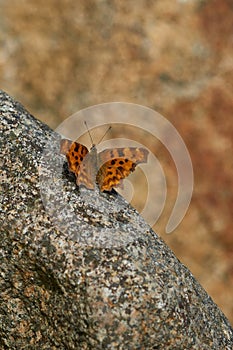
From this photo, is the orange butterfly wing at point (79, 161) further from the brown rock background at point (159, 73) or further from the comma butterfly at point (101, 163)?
the brown rock background at point (159, 73)

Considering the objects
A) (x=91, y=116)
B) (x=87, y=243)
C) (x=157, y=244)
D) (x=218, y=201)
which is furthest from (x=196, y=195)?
(x=87, y=243)

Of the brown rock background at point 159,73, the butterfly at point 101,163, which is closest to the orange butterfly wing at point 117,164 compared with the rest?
the butterfly at point 101,163

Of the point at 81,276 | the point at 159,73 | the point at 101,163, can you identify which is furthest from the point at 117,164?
the point at 159,73

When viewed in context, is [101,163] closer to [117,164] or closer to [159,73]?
[117,164]

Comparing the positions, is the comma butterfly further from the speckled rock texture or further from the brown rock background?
the brown rock background

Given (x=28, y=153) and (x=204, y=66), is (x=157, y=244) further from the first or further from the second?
(x=204, y=66)

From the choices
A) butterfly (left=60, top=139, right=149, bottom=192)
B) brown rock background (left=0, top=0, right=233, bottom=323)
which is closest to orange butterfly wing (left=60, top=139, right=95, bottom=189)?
butterfly (left=60, top=139, right=149, bottom=192)
